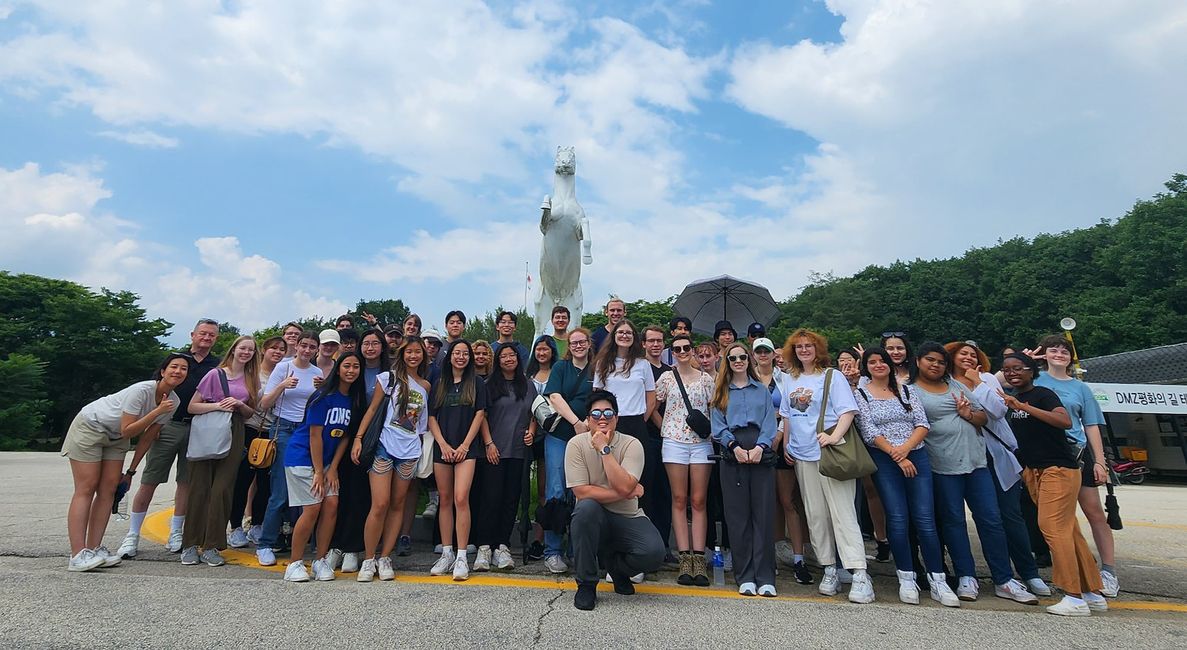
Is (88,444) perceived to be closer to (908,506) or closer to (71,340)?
(908,506)

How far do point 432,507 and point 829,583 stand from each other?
357cm

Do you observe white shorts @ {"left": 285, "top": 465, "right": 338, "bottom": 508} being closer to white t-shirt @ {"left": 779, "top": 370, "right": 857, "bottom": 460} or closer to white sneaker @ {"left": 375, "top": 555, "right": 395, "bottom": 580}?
white sneaker @ {"left": 375, "top": 555, "right": 395, "bottom": 580}

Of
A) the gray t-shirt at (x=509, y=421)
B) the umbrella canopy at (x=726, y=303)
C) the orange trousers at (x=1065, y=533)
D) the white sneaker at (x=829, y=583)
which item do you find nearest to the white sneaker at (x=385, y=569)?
the gray t-shirt at (x=509, y=421)

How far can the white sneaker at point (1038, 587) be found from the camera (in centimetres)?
426

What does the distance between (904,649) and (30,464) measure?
18.7 metres

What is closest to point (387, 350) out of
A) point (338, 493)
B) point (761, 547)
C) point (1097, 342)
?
point (338, 493)

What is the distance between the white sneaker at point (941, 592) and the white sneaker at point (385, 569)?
3.79 metres

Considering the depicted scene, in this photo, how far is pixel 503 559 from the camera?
4.50 m

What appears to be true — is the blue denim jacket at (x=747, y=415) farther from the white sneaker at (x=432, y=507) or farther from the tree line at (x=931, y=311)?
the tree line at (x=931, y=311)

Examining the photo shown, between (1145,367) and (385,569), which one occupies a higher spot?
(1145,367)

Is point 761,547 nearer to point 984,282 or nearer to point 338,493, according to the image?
point 338,493

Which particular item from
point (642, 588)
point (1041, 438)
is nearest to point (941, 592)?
point (1041, 438)

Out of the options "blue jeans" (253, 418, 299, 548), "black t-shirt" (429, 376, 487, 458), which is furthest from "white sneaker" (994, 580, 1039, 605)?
"blue jeans" (253, 418, 299, 548)

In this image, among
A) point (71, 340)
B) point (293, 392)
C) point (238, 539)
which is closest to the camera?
point (293, 392)
